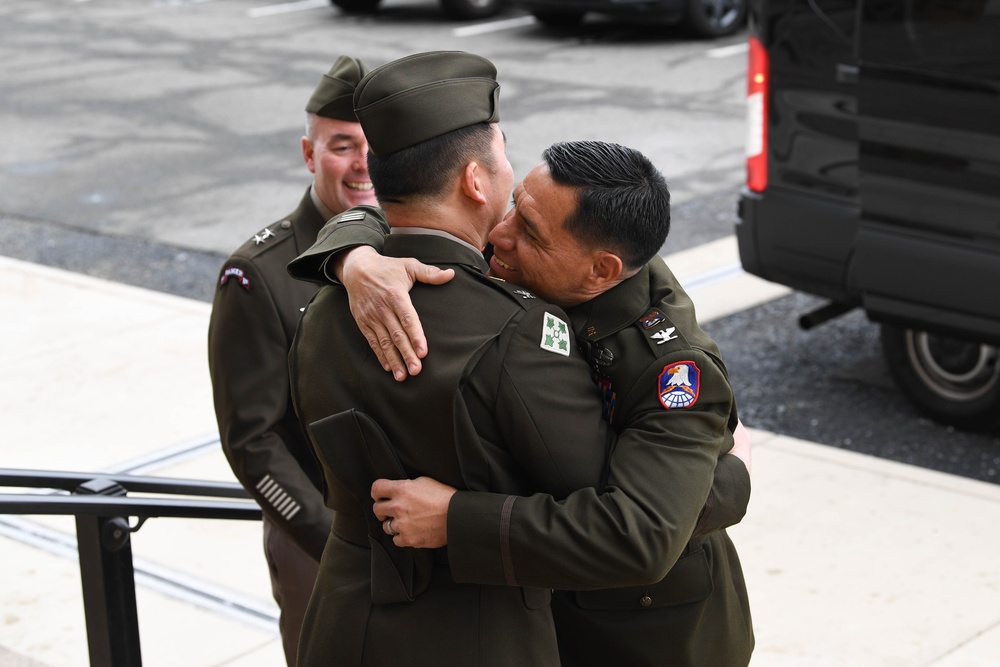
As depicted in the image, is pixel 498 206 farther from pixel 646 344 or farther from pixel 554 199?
pixel 646 344

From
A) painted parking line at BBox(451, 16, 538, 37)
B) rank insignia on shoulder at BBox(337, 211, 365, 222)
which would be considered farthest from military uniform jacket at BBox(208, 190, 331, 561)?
painted parking line at BBox(451, 16, 538, 37)

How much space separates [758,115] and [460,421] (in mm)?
3841

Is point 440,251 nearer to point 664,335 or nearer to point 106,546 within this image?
point 664,335

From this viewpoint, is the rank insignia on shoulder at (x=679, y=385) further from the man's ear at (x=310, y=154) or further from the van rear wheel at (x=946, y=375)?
the van rear wheel at (x=946, y=375)

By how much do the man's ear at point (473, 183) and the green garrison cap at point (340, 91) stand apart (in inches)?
39.9

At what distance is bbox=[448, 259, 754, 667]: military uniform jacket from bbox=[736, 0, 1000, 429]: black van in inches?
112

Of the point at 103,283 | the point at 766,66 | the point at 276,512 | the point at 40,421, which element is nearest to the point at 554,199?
the point at 276,512

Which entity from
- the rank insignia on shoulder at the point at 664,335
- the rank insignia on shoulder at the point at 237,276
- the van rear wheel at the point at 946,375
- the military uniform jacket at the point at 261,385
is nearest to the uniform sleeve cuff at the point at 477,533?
the rank insignia on shoulder at the point at 664,335

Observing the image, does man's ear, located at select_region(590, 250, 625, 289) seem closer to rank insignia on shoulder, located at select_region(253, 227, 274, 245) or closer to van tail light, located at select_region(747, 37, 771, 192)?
rank insignia on shoulder, located at select_region(253, 227, 274, 245)

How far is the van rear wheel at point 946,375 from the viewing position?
5125 millimetres

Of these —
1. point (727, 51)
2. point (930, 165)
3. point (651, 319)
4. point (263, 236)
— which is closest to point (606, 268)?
point (651, 319)

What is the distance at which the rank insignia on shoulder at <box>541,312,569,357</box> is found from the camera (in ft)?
5.91

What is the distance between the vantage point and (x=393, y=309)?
1788mm

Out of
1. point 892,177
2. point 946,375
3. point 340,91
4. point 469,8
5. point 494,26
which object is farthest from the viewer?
point 469,8
